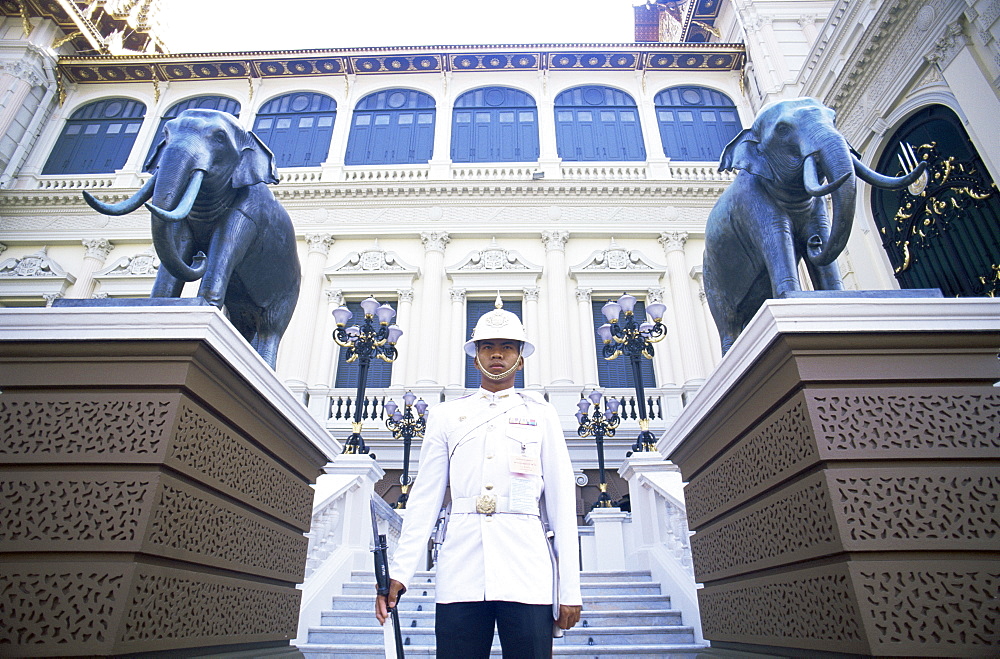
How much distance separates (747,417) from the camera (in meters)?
2.62

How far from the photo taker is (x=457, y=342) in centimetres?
1533

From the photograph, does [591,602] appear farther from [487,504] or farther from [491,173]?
[491,173]

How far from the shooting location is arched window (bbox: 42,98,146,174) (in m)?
18.6

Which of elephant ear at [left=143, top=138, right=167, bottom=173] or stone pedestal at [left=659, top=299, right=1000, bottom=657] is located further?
elephant ear at [left=143, top=138, right=167, bottom=173]

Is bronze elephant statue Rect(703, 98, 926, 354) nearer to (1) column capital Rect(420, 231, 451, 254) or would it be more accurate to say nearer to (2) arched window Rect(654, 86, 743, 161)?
(1) column capital Rect(420, 231, 451, 254)

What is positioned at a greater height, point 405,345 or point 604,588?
point 405,345

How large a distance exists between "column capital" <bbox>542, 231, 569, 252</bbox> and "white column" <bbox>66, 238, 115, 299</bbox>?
12778mm

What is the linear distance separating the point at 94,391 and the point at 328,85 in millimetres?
20301

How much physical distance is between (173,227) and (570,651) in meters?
3.96

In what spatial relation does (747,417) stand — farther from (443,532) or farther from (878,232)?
(878,232)

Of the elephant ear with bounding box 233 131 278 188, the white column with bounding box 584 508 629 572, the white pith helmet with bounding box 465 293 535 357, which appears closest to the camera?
the white pith helmet with bounding box 465 293 535 357

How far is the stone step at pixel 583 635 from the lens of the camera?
4.74 metres

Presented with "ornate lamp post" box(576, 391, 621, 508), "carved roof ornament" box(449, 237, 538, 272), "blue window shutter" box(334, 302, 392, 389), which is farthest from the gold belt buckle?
"carved roof ornament" box(449, 237, 538, 272)

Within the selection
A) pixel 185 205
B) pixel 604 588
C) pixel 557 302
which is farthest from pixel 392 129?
pixel 185 205
